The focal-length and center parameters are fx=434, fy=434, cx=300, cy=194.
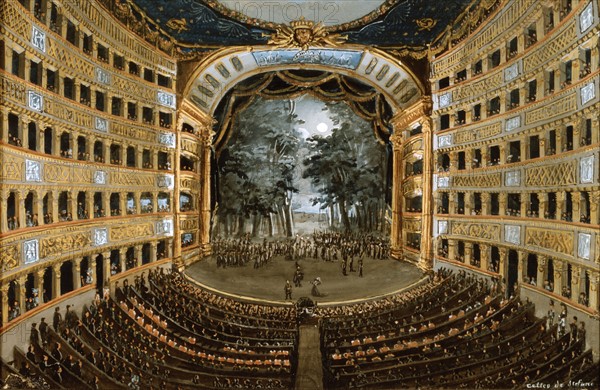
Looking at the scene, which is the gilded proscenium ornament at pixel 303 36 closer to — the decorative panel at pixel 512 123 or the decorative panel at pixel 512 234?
the decorative panel at pixel 512 123

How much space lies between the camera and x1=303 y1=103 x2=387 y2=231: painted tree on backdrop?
1847cm

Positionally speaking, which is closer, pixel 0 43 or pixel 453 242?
pixel 0 43

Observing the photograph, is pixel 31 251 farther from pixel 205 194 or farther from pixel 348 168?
pixel 348 168

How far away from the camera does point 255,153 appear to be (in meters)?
18.7

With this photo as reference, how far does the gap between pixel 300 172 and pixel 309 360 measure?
357 inches

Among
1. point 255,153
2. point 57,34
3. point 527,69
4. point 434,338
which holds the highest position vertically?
point 57,34

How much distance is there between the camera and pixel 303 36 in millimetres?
14703

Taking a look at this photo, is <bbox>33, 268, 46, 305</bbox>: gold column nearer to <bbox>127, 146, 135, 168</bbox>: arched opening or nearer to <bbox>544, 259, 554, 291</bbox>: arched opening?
<bbox>127, 146, 135, 168</bbox>: arched opening

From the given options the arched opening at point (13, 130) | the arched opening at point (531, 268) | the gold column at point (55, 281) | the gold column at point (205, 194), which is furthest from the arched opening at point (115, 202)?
the arched opening at point (531, 268)

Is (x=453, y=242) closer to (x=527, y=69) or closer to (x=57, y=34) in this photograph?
(x=527, y=69)

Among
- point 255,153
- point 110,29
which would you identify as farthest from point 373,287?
point 110,29

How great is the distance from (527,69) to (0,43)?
1339 cm

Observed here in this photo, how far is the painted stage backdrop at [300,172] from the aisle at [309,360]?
597 centimetres

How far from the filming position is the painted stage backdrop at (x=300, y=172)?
1841 cm
